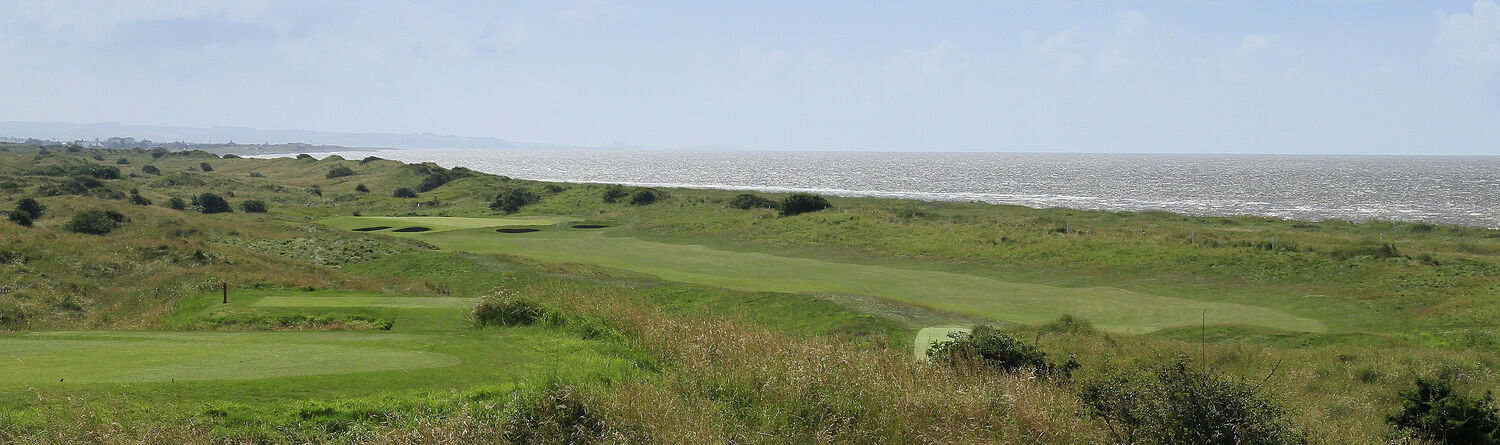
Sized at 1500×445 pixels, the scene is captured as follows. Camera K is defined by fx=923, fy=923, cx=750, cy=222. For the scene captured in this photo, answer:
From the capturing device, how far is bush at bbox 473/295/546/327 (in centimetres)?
1486

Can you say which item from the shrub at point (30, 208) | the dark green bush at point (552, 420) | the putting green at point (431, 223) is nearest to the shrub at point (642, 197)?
the putting green at point (431, 223)

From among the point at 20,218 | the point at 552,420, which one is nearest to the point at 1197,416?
the point at 552,420

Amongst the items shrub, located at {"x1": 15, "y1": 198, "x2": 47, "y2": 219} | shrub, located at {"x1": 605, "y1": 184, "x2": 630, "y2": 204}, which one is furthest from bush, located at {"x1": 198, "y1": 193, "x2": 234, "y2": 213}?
shrub, located at {"x1": 605, "y1": 184, "x2": 630, "y2": 204}

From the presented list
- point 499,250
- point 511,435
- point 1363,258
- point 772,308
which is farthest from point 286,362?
point 1363,258

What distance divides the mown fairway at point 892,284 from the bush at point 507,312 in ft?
39.1

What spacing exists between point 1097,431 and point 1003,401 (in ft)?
3.11

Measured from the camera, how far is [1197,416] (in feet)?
28.8

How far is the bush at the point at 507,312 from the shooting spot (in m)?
14.9

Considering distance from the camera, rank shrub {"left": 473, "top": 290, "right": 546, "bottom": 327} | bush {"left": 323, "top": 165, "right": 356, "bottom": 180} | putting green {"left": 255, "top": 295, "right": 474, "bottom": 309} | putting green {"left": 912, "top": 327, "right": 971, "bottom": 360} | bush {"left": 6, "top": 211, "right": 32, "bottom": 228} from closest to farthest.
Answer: shrub {"left": 473, "top": 290, "right": 546, "bottom": 327} → putting green {"left": 912, "top": 327, "right": 971, "bottom": 360} → putting green {"left": 255, "top": 295, "right": 474, "bottom": 309} → bush {"left": 6, "top": 211, "right": 32, "bottom": 228} → bush {"left": 323, "top": 165, "right": 356, "bottom": 180}

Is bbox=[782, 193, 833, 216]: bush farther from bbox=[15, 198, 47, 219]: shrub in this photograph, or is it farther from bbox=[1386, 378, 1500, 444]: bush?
bbox=[1386, 378, 1500, 444]: bush

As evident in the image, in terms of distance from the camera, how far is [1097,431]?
9312 millimetres

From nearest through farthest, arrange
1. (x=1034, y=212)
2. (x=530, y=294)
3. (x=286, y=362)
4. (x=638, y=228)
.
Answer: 1. (x=286, y=362)
2. (x=530, y=294)
3. (x=638, y=228)
4. (x=1034, y=212)

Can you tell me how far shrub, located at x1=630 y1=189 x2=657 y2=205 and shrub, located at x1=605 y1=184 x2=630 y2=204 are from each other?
1145 mm

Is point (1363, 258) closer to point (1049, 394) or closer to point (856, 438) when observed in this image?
point (1049, 394)
